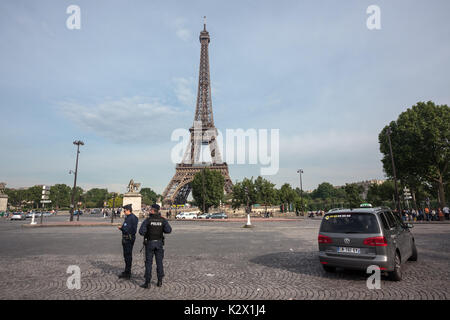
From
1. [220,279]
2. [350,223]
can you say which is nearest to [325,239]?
[350,223]

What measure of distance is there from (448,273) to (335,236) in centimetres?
293

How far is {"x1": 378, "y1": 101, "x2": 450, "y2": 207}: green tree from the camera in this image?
2853cm

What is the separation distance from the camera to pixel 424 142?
96.4 feet

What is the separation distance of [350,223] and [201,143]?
69.0 metres

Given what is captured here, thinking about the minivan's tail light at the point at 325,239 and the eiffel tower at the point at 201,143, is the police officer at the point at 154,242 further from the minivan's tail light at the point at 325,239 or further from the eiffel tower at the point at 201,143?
the eiffel tower at the point at 201,143

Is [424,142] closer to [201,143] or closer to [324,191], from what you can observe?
[201,143]

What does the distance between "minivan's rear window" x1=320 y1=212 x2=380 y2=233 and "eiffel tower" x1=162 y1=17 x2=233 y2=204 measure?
184 feet

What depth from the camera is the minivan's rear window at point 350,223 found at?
18.4ft

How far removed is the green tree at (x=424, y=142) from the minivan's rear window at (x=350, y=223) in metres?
30.2

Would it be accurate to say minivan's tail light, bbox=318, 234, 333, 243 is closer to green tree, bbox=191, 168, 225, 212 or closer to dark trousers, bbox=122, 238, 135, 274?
dark trousers, bbox=122, 238, 135, 274

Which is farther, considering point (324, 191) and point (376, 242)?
point (324, 191)
